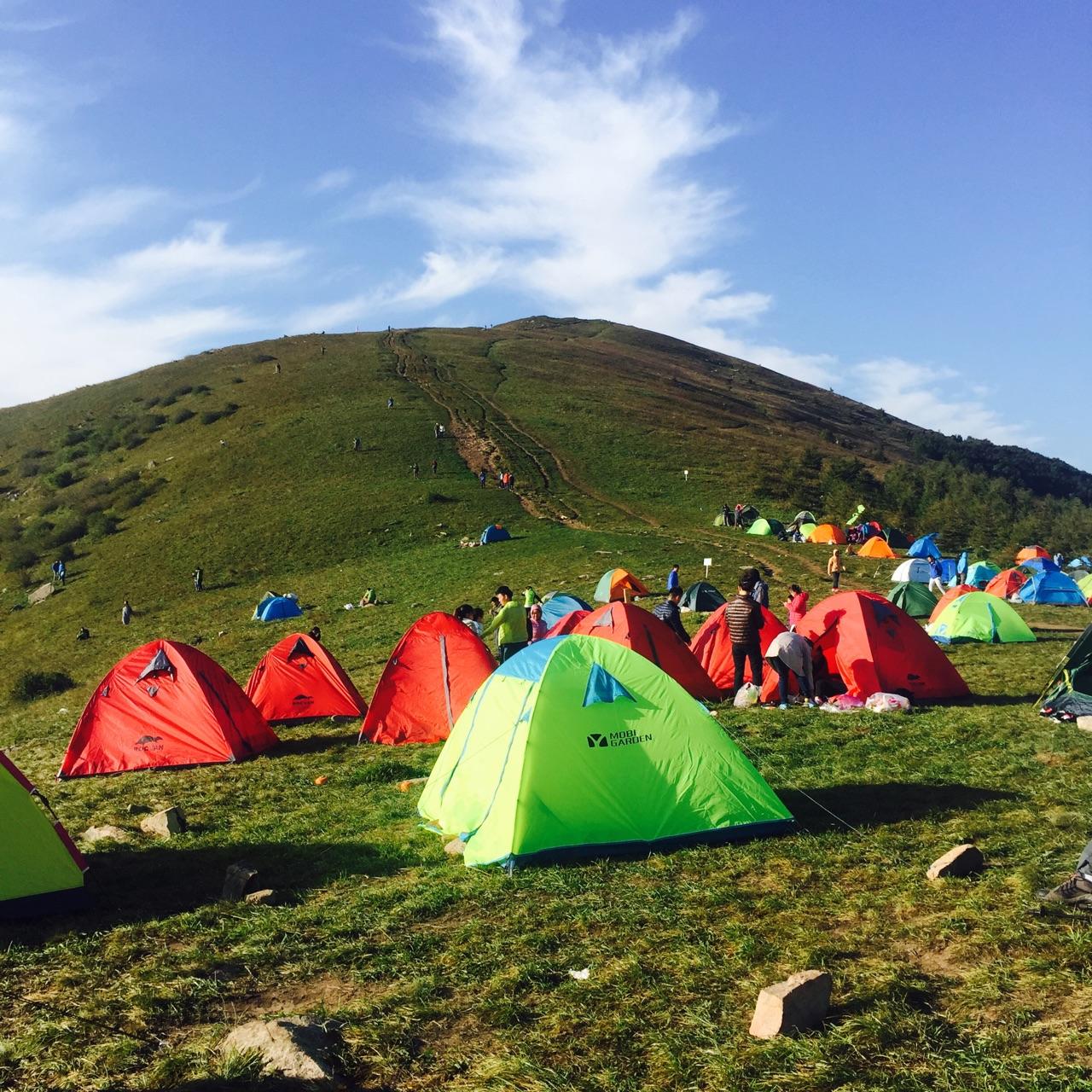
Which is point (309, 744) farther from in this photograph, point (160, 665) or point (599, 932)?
point (599, 932)

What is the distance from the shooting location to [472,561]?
40.6 m

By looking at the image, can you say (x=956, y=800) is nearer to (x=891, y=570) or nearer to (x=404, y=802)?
(x=404, y=802)

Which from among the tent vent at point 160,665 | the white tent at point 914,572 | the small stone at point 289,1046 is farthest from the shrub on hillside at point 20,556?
the small stone at point 289,1046

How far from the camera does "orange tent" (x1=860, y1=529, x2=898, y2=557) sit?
43.5 m

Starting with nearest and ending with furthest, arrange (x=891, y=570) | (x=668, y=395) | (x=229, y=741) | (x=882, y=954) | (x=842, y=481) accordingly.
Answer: (x=882, y=954) < (x=229, y=741) < (x=891, y=570) < (x=842, y=481) < (x=668, y=395)

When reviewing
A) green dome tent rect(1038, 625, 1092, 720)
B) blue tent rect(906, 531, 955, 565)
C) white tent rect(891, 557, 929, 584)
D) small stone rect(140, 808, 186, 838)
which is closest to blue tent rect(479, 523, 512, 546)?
white tent rect(891, 557, 929, 584)

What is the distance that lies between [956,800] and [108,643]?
34.4 m

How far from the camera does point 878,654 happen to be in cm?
1591

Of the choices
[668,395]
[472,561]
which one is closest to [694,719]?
[472,561]

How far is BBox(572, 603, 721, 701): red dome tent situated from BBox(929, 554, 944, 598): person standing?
20188 millimetres

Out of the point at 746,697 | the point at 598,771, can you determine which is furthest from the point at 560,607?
the point at 598,771

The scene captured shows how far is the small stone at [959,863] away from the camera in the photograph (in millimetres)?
7863

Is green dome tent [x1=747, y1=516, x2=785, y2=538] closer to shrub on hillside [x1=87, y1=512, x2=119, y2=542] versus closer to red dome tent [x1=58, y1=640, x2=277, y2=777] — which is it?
red dome tent [x1=58, y1=640, x2=277, y2=777]

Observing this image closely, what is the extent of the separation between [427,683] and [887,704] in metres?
8.11
